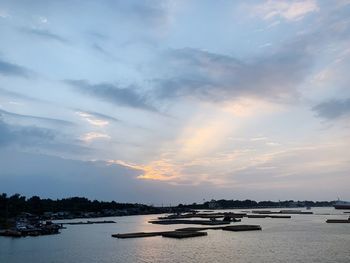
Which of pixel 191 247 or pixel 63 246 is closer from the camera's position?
pixel 191 247

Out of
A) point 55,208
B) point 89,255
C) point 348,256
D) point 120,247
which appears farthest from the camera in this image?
point 55,208

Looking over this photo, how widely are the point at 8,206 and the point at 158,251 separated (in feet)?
290

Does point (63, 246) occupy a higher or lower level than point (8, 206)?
lower

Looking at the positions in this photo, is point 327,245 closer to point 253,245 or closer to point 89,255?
point 253,245

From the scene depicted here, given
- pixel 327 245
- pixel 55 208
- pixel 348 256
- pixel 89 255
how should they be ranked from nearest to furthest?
pixel 348 256 < pixel 89 255 < pixel 327 245 < pixel 55 208

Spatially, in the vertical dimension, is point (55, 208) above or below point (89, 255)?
above

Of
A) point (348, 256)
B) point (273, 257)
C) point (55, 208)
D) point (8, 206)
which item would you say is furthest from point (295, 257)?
point (55, 208)

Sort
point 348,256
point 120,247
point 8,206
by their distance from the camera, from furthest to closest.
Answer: point 8,206
point 120,247
point 348,256

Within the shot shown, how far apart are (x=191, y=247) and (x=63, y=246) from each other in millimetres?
17825

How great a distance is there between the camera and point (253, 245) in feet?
174

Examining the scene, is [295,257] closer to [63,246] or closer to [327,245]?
[327,245]

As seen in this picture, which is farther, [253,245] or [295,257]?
[253,245]

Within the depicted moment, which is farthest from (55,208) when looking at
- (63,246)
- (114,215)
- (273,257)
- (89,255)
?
(273,257)

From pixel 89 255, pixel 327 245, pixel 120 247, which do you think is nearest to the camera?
pixel 89 255
